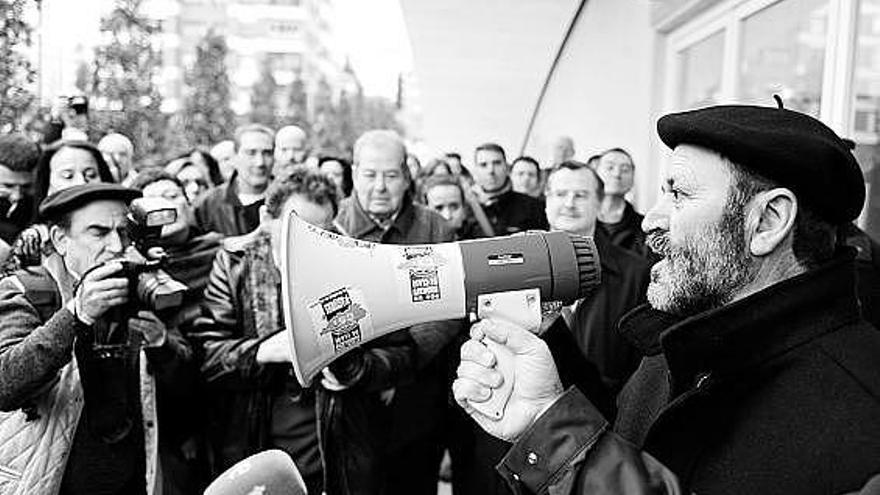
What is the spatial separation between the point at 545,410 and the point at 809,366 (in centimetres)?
45

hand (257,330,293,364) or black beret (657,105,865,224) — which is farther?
hand (257,330,293,364)

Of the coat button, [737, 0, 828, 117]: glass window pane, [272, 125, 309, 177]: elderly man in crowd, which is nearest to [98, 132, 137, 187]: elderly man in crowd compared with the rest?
[272, 125, 309, 177]: elderly man in crowd

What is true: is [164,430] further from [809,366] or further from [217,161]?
[217,161]

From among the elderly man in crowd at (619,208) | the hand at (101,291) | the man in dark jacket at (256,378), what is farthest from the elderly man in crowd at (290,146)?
the hand at (101,291)

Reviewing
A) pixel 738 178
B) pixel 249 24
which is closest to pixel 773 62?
pixel 738 178

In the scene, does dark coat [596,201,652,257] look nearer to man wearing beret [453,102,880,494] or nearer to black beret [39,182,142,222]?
black beret [39,182,142,222]

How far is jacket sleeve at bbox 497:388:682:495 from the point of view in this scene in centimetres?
138

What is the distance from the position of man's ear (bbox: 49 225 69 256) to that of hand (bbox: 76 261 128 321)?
33 cm

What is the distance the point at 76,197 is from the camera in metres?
2.73

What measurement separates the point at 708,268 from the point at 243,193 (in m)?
4.49

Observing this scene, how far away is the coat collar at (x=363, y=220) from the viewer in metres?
4.04

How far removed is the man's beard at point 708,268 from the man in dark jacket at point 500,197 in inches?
200

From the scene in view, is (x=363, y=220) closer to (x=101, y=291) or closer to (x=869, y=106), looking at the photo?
(x=101, y=291)

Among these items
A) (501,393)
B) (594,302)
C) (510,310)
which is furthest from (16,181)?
(501,393)
